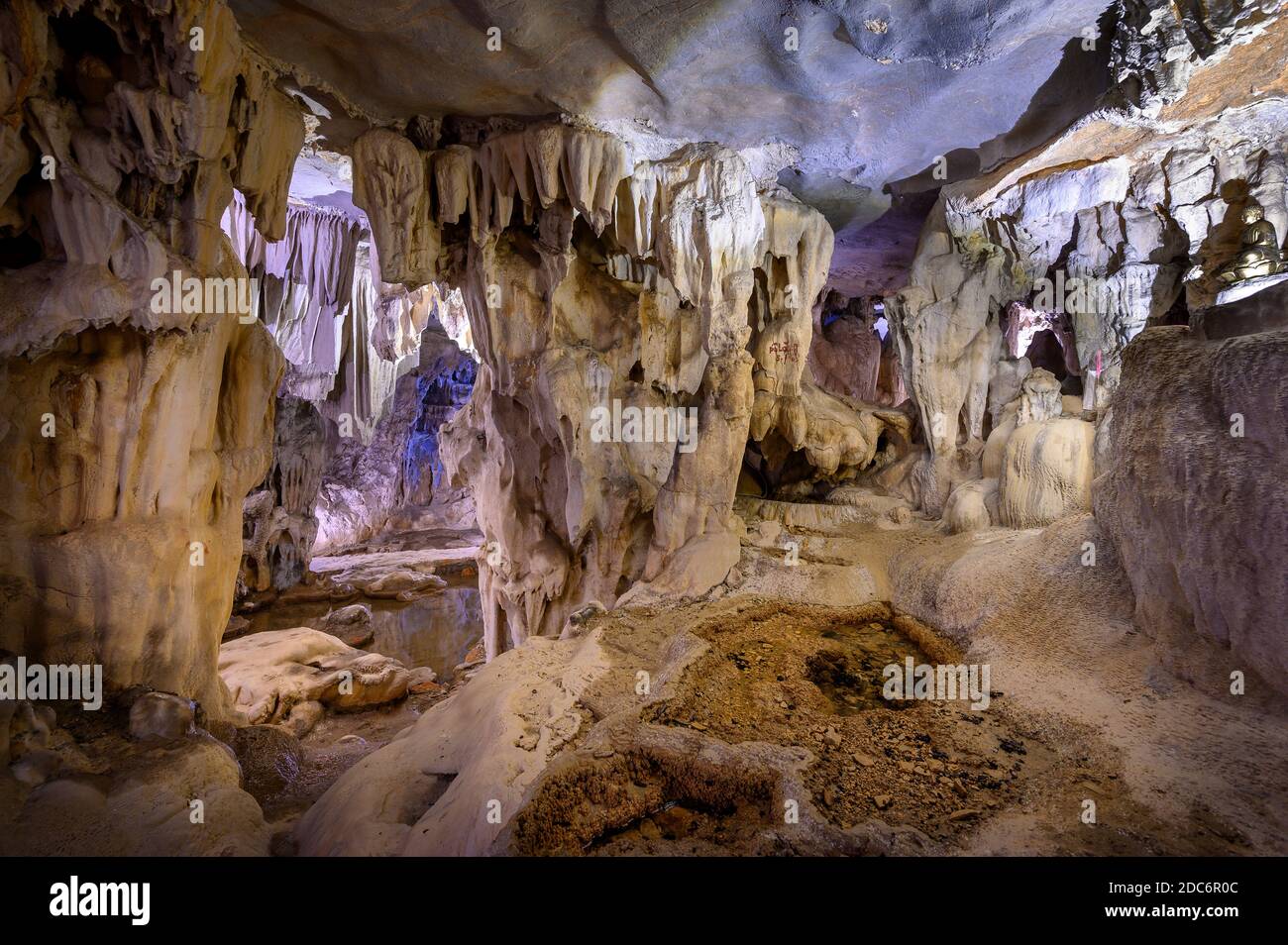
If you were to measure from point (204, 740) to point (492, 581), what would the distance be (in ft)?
22.4

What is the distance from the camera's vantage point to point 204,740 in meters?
4.68


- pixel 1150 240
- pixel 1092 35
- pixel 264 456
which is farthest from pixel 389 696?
pixel 1150 240

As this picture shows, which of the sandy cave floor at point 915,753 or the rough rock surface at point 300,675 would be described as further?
the rough rock surface at point 300,675

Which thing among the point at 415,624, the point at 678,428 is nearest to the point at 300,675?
the point at 415,624

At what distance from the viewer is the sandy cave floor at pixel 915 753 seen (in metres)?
2.82

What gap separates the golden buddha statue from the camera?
597cm

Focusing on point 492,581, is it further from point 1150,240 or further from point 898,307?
point 1150,240

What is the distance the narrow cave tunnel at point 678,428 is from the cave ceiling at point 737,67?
0.19ft

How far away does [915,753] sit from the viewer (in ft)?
11.9

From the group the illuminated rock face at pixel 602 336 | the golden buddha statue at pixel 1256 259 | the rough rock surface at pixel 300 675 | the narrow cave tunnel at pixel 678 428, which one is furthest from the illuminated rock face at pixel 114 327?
the golden buddha statue at pixel 1256 259

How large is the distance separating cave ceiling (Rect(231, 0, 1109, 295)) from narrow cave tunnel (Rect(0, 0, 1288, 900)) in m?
0.06

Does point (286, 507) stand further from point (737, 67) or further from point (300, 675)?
point (737, 67)

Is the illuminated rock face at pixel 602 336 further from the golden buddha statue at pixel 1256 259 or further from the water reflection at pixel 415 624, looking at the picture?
the golden buddha statue at pixel 1256 259

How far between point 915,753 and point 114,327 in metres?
6.81
